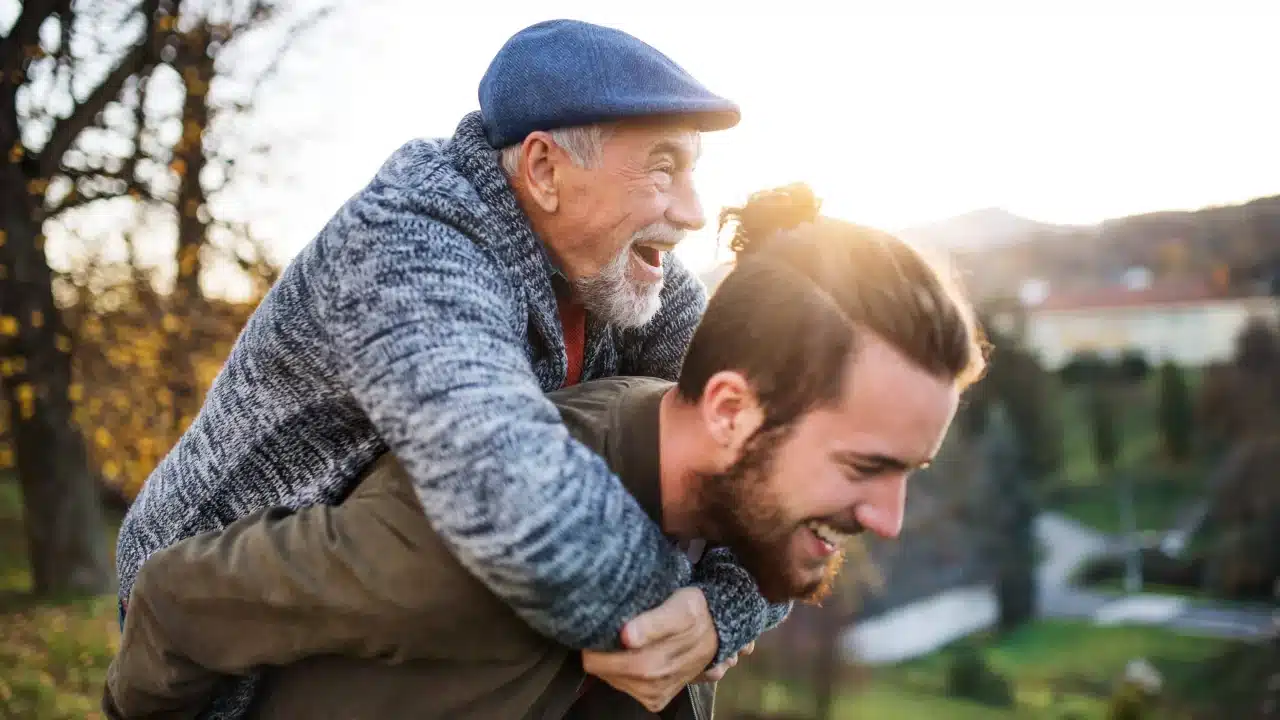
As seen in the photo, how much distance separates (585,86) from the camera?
6.80ft

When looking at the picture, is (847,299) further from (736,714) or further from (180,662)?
(736,714)

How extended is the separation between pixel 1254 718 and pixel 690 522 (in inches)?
1495

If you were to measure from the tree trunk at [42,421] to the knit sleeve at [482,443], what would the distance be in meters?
8.12

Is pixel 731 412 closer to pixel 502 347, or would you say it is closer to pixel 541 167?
pixel 502 347

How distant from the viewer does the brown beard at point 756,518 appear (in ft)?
5.84

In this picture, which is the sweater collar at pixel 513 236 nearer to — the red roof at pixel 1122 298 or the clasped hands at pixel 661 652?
the clasped hands at pixel 661 652

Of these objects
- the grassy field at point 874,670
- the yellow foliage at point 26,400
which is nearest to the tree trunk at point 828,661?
the grassy field at point 874,670

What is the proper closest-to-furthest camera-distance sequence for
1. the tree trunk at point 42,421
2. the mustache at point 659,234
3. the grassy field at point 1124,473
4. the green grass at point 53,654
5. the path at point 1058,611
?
the mustache at point 659,234, the green grass at point 53,654, the tree trunk at point 42,421, the path at point 1058,611, the grassy field at point 1124,473

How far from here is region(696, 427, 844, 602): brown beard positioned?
5.84ft

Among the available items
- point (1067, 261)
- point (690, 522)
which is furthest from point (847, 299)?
point (1067, 261)

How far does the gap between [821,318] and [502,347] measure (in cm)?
52

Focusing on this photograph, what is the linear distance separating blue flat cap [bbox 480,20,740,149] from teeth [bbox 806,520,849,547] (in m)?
0.83

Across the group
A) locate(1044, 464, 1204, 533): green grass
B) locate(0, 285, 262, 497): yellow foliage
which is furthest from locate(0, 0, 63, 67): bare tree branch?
locate(1044, 464, 1204, 533): green grass

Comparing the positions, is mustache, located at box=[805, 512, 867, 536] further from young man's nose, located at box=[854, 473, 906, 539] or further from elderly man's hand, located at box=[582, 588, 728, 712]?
elderly man's hand, located at box=[582, 588, 728, 712]
